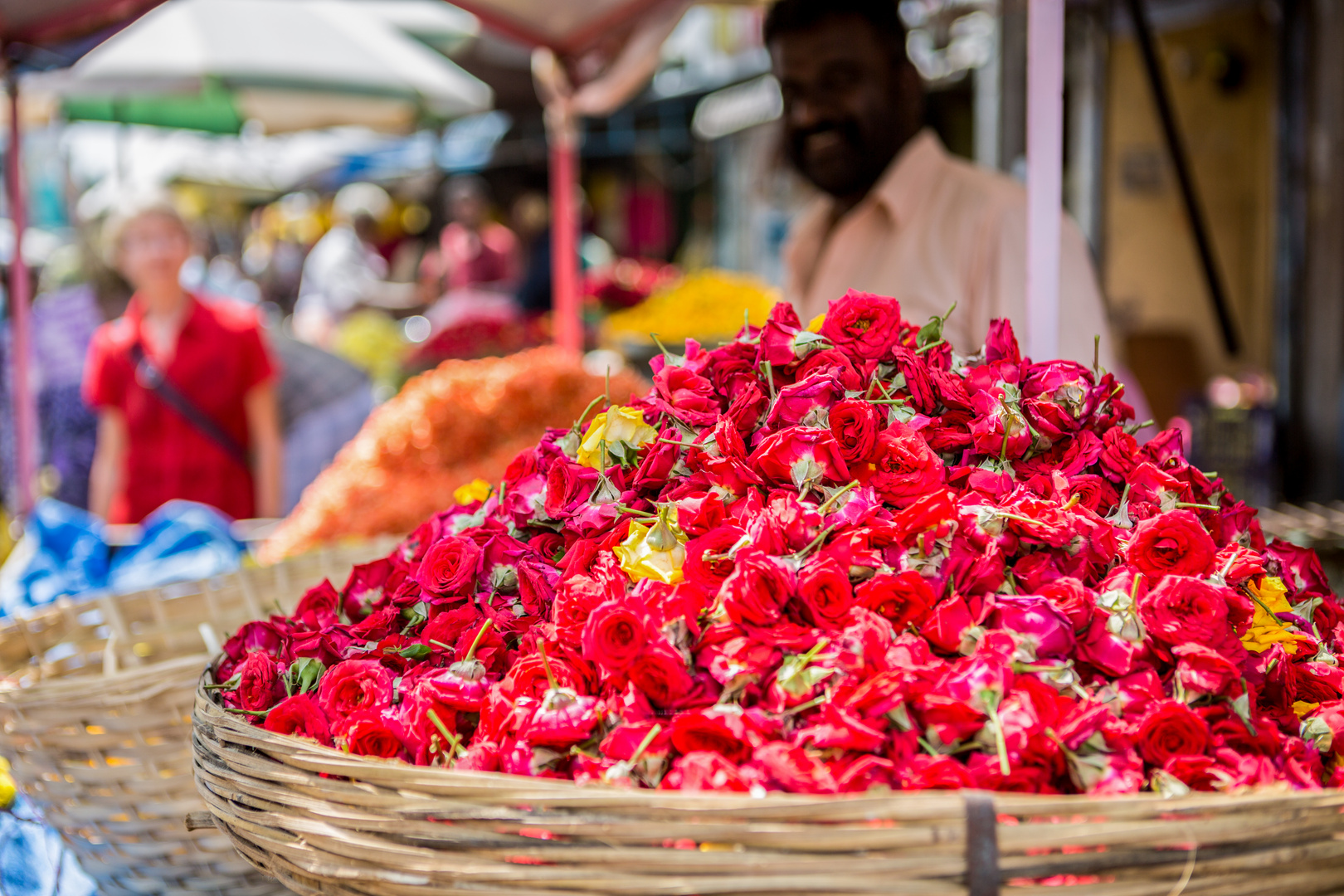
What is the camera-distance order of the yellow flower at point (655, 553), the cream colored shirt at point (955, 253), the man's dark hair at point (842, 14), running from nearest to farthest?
the yellow flower at point (655, 553) → the cream colored shirt at point (955, 253) → the man's dark hair at point (842, 14)

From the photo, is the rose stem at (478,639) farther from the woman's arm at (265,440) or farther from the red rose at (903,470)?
the woman's arm at (265,440)

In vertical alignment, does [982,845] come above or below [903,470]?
below

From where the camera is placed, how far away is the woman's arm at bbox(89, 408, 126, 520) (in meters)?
3.30

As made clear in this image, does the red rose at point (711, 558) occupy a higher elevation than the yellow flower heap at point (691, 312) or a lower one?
higher

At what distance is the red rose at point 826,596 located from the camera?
79 cm

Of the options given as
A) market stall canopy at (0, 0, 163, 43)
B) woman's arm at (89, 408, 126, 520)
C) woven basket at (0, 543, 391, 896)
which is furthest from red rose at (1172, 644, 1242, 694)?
woman's arm at (89, 408, 126, 520)

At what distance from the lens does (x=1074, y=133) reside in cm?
482

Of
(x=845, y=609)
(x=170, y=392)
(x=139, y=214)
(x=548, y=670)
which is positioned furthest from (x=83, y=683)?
(x=139, y=214)

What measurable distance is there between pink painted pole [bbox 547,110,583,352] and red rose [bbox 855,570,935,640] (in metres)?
2.98

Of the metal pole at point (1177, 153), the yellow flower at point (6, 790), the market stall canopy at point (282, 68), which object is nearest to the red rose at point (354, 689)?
the yellow flower at point (6, 790)

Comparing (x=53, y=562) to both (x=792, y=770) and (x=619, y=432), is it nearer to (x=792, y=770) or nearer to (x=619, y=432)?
(x=619, y=432)

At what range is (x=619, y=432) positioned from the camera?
3.34ft

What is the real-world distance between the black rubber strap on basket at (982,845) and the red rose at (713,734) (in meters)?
0.16

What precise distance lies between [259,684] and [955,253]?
5.01 feet
